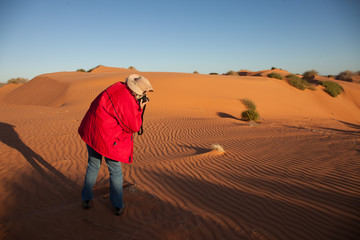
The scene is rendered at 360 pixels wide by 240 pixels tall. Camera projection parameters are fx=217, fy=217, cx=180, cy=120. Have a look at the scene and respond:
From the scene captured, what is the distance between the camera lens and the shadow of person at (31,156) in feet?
14.3

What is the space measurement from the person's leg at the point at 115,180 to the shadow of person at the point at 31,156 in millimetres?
1528

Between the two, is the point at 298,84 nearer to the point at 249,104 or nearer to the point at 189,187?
the point at 249,104

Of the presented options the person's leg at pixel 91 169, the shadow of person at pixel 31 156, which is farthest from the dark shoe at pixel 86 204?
the shadow of person at pixel 31 156

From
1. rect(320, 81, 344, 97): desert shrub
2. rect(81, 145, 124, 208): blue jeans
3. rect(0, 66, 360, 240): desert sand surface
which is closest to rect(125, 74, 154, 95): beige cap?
rect(81, 145, 124, 208): blue jeans

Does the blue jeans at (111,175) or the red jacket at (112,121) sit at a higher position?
the red jacket at (112,121)

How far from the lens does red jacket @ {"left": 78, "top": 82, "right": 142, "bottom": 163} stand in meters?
2.48

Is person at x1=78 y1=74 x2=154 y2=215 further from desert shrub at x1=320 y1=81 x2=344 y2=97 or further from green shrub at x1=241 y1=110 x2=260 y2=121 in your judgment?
desert shrub at x1=320 y1=81 x2=344 y2=97

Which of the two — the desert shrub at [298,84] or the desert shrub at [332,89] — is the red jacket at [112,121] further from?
the desert shrub at [332,89]

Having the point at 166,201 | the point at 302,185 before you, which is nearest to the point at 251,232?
the point at 166,201

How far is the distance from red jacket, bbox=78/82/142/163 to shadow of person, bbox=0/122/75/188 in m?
1.91

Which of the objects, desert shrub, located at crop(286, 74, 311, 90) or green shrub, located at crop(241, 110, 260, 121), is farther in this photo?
desert shrub, located at crop(286, 74, 311, 90)

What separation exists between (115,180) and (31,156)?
3.93m

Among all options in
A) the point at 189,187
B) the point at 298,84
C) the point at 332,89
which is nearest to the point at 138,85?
the point at 189,187

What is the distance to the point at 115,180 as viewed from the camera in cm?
277
